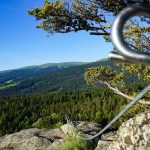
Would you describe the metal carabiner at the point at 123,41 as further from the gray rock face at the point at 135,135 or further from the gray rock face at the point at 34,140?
the gray rock face at the point at 34,140

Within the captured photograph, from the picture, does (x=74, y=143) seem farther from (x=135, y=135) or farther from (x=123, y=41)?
(x=123, y=41)

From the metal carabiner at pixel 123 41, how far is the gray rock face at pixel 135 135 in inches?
240

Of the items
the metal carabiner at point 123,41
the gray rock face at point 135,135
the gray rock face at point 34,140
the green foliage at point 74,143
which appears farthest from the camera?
the gray rock face at point 34,140

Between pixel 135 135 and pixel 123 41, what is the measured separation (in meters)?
6.51

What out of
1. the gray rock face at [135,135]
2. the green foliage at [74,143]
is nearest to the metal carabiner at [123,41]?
the gray rock face at [135,135]

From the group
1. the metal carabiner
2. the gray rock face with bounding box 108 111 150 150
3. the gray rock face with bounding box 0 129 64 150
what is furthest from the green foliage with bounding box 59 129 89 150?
the metal carabiner

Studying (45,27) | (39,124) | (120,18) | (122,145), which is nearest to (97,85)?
(45,27)

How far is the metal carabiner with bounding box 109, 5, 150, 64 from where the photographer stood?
4.66ft

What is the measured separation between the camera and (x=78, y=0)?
17516 millimetres

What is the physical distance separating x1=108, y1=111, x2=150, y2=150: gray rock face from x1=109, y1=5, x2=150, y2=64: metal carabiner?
609cm

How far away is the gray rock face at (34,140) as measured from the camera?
19.6 metres

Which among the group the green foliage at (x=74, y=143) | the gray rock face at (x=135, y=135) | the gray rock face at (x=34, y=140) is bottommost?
the gray rock face at (x=34, y=140)

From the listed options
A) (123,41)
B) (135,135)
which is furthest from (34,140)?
(123,41)

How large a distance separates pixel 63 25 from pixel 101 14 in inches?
85.4
